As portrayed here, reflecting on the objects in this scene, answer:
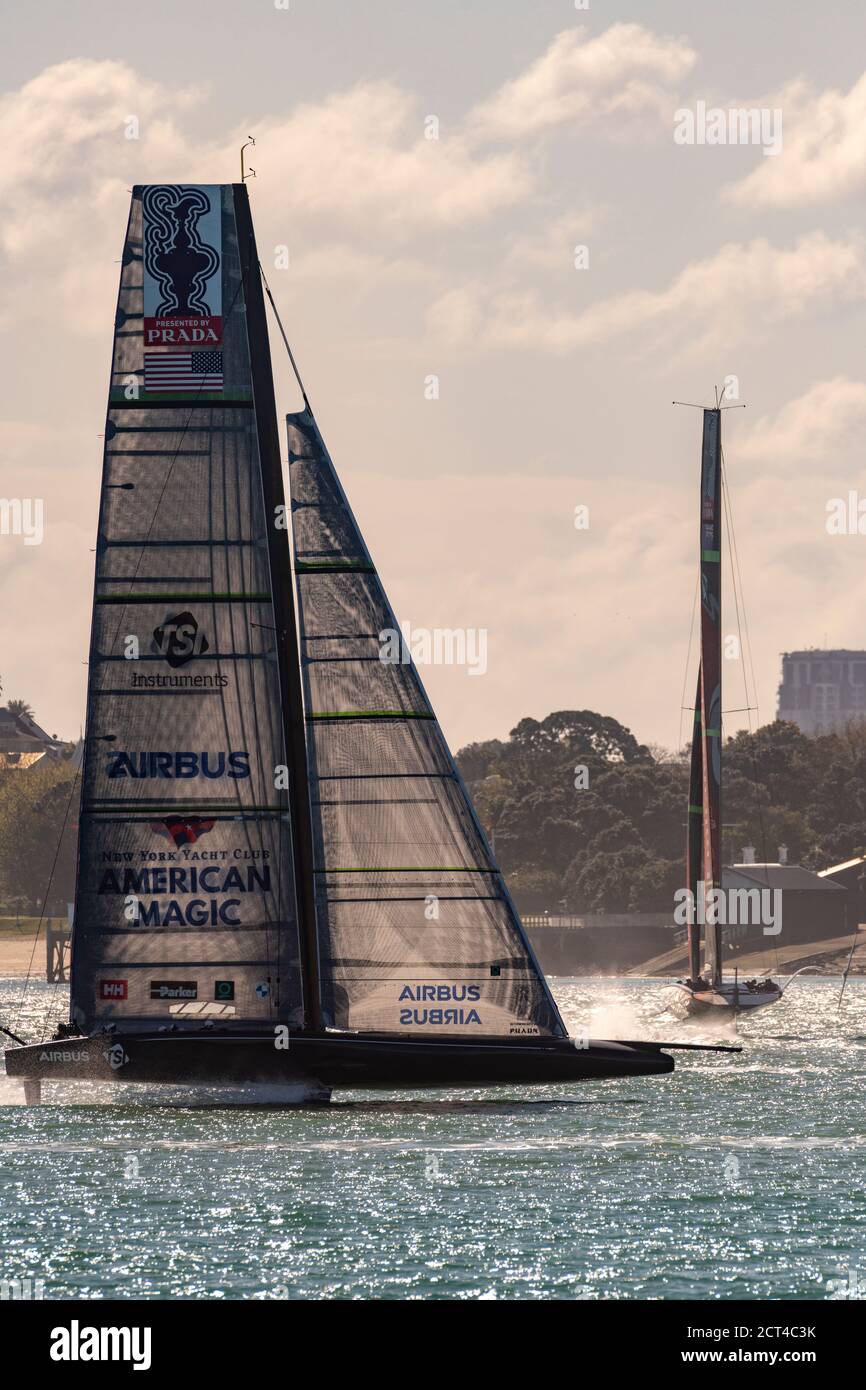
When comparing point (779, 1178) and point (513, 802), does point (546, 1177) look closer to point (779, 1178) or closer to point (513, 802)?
point (779, 1178)

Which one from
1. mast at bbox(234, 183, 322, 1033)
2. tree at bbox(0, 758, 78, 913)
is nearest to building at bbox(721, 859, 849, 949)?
tree at bbox(0, 758, 78, 913)

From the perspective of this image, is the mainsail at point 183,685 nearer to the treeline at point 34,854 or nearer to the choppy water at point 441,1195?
the choppy water at point 441,1195

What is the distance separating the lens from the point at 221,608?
36312 millimetres

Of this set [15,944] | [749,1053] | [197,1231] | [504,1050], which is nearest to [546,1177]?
[504,1050]

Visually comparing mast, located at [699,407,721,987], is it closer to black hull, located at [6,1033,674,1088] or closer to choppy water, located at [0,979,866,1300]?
Answer: choppy water, located at [0,979,866,1300]

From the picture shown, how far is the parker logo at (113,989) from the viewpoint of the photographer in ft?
118

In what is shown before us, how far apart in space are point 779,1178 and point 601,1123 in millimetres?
7480

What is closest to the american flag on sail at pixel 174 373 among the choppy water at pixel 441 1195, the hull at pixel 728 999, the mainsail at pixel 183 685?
the mainsail at pixel 183 685

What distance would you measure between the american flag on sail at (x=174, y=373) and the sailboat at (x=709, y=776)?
36665 mm

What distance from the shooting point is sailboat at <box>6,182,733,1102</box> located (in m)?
35.4

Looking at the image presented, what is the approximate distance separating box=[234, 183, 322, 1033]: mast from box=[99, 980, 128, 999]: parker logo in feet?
9.79

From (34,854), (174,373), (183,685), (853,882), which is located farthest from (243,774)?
(34,854)
